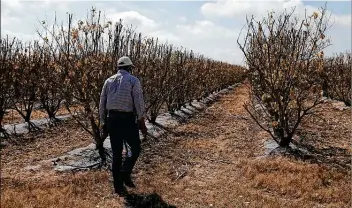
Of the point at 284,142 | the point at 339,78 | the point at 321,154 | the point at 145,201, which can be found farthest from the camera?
the point at 339,78

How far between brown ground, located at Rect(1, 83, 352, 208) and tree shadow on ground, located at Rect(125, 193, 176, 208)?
43 millimetres

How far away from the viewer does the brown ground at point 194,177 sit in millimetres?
5910

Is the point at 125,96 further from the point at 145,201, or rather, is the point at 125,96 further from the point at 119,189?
the point at 145,201

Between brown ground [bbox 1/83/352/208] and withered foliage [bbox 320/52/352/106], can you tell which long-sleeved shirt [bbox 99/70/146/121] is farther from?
withered foliage [bbox 320/52/352/106]

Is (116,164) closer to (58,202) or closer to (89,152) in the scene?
(58,202)

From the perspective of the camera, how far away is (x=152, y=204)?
5648 mm

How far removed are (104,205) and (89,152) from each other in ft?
8.89

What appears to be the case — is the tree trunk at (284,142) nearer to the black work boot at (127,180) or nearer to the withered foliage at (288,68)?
the withered foliage at (288,68)

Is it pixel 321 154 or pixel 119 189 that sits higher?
pixel 321 154

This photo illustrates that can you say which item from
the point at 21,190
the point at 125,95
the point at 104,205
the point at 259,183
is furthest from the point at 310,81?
the point at 21,190

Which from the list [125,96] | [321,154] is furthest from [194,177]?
[321,154]

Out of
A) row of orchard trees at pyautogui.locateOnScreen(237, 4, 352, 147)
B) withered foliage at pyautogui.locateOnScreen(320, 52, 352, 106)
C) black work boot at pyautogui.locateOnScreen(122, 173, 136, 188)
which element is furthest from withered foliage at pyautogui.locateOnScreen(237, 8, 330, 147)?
withered foliage at pyautogui.locateOnScreen(320, 52, 352, 106)

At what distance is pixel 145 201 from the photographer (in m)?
5.70

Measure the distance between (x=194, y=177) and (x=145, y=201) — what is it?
1790 millimetres
